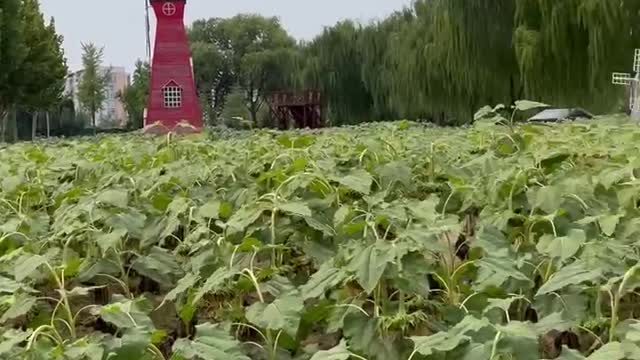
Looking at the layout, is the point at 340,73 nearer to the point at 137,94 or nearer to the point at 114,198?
the point at 137,94

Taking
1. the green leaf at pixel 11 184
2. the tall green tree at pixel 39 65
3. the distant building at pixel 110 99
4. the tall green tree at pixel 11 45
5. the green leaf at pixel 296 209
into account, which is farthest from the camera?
the distant building at pixel 110 99

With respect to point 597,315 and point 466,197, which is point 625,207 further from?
point 597,315

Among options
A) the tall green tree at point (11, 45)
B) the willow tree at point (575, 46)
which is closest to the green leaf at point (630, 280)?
the willow tree at point (575, 46)

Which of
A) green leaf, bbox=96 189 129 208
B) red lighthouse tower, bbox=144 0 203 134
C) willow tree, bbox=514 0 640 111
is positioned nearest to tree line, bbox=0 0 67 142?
red lighthouse tower, bbox=144 0 203 134

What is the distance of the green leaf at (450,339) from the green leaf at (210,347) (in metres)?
0.23

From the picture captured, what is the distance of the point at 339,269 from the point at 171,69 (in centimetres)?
2078

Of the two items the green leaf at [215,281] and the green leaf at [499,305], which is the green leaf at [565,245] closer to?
the green leaf at [499,305]

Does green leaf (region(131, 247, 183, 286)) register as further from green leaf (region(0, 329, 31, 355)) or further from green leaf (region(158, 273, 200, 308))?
green leaf (region(0, 329, 31, 355))

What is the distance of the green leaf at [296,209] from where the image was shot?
61.3 inches

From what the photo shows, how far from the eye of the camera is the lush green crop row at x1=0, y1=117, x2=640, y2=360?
1172 mm

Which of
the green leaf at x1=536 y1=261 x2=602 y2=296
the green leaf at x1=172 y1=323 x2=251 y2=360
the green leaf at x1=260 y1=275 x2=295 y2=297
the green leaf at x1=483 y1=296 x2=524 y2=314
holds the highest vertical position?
the green leaf at x1=536 y1=261 x2=602 y2=296

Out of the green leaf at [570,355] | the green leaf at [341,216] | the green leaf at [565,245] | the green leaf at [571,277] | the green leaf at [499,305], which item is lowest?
the green leaf at [570,355]

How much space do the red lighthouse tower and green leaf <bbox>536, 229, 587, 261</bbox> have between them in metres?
20.4

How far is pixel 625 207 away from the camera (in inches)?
65.5
